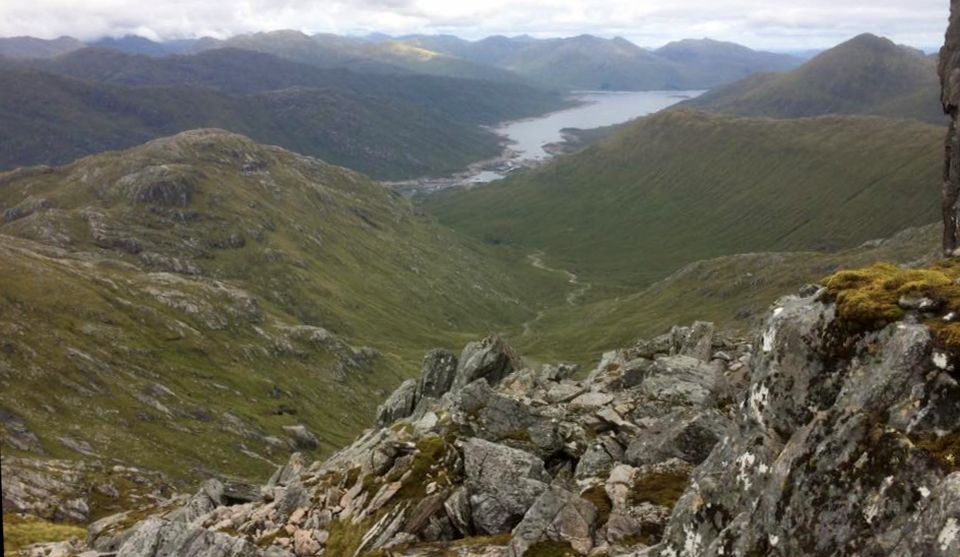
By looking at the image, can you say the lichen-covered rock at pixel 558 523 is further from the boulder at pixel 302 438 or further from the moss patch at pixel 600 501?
the boulder at pixel 302 438

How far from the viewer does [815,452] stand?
695 inches

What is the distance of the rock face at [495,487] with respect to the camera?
1109 inches

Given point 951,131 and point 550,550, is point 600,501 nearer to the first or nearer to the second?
point 550,550

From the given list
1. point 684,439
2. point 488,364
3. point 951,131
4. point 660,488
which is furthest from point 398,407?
point 951,131

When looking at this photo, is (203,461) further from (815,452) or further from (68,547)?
(815,452)

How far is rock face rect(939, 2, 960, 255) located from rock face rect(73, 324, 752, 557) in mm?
17907

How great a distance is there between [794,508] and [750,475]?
2.23 meters

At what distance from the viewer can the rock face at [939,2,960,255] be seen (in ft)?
165

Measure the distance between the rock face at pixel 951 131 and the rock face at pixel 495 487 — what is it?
17907 millimetres

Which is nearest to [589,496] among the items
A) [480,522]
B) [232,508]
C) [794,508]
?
[480,522]

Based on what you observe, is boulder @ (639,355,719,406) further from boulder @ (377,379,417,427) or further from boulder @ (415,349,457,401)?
boulder @ (377,379,417,427)

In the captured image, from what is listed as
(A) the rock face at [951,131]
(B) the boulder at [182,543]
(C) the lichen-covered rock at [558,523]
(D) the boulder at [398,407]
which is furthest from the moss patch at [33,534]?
(A) the rock face at [951,131]

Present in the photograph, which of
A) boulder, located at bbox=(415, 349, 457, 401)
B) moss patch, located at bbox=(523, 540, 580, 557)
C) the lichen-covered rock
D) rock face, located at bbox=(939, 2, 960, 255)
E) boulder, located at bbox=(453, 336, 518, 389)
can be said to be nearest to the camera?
moss patch, located at bbox=(523, 540, 580, 557)

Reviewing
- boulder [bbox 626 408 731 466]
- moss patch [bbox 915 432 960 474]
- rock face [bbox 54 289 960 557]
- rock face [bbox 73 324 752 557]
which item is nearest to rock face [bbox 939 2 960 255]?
rock face [bbox 54 289 960 557]
